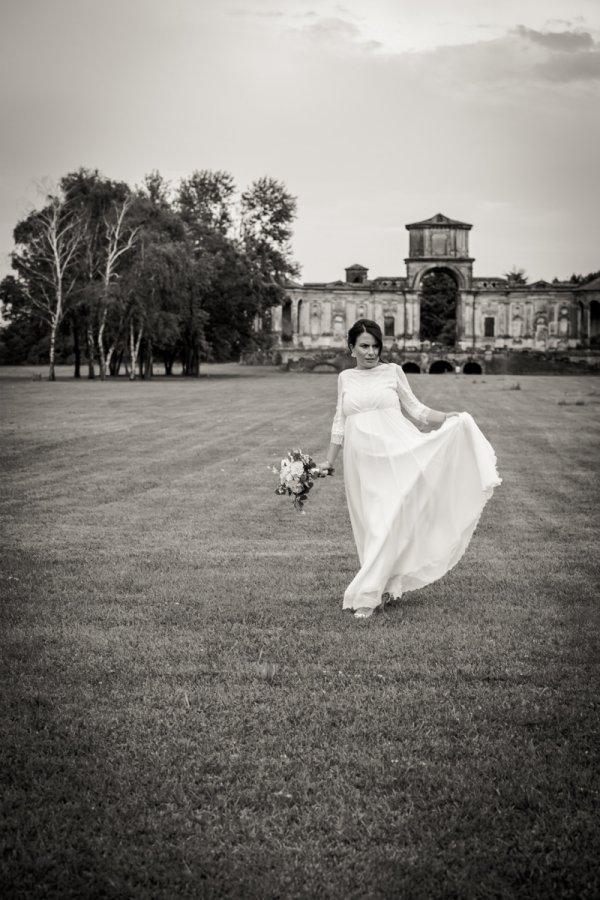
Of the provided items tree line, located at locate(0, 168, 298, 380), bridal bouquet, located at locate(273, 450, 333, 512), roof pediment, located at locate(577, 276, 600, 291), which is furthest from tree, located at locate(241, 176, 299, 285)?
bridal bouquet, located at locate(273, 450, 333, 512)

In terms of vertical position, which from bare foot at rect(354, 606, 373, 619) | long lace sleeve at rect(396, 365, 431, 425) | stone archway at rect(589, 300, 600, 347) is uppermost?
stone archway at rect(589, 300, 600, 347)

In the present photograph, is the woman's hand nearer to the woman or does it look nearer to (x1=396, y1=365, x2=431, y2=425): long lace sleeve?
the woman

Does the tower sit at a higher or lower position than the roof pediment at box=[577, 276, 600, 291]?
higher

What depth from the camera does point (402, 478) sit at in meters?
7.67

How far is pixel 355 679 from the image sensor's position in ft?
19.7

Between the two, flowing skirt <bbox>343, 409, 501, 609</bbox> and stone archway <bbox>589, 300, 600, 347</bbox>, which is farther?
stone archway <bbox>589, 300, 600, 347</bbox>

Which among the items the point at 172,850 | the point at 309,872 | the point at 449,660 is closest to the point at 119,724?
the point at 172,850

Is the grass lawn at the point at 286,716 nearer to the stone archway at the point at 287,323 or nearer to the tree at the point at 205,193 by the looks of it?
the tree at the point at 205,193

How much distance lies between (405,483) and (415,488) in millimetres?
98

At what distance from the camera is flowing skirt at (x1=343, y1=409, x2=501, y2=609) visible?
24.9 ft

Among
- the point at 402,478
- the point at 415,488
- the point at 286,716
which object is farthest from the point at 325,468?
the point at 286,716

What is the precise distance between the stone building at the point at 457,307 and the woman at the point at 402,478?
95.6 m

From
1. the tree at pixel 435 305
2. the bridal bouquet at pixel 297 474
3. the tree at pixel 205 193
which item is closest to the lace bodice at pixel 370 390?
the bridal bouquet at pixel 297 474

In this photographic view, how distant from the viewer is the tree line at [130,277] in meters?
55.8
